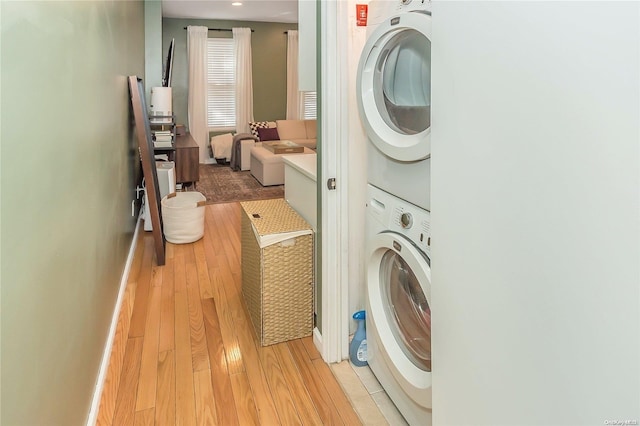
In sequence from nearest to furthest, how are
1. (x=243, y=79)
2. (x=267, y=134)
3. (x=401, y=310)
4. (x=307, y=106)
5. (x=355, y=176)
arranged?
1. (x=401, y=310)
2. (x=355, y=176)
3. (x=267, y=134)
4. (x=243, y=79)
5. (x=307, y=106)

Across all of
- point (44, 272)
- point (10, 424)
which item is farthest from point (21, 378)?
point (44, 272)

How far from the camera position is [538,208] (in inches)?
30.9

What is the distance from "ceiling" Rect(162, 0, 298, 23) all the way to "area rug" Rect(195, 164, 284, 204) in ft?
8.31

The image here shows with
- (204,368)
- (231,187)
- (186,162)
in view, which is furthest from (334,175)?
(231,187)

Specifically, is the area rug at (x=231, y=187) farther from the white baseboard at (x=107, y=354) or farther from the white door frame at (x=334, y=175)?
the white door frame at (x=334, y=175)

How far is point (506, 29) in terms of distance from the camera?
0.83 meters

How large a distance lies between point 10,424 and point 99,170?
55.8 inches

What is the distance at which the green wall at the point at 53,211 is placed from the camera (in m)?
0.95

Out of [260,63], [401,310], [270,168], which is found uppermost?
[260,63]

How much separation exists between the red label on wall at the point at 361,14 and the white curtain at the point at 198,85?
658 cm

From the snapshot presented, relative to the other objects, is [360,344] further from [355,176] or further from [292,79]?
[292,79]

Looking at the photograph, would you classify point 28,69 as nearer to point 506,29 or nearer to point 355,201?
point 506,29

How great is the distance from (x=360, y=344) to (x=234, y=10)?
21.7 ft

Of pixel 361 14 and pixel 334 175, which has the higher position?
pixel 361 14
